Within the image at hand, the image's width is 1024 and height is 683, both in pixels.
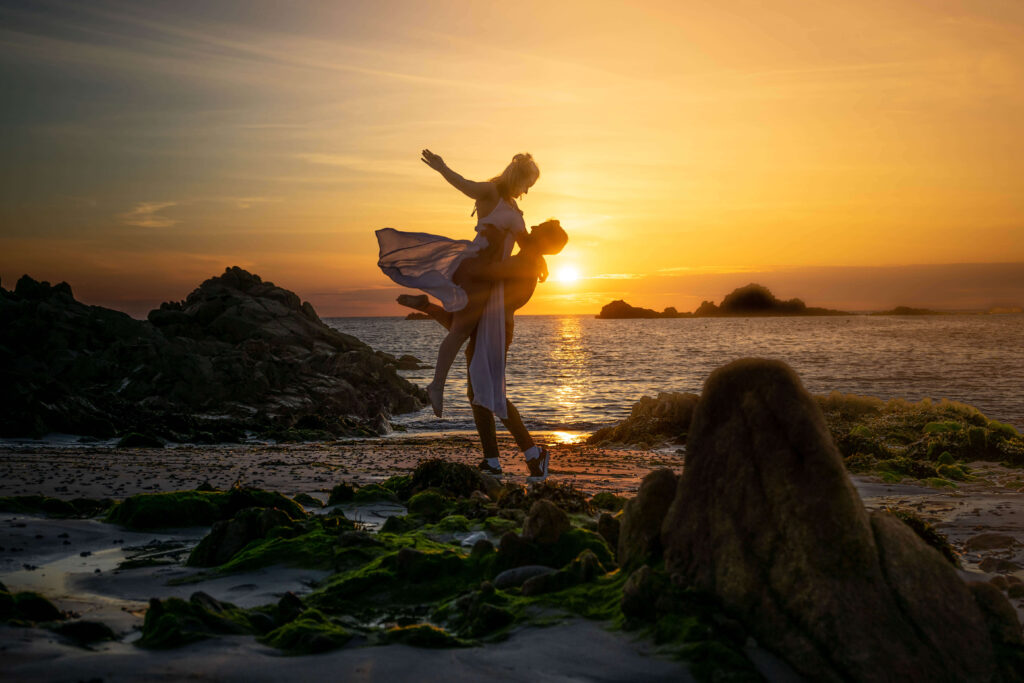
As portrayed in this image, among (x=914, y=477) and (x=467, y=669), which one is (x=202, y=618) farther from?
(x=914, y=477)

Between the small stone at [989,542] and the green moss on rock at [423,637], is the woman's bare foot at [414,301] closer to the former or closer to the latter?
the green moss on rock at [423,637]

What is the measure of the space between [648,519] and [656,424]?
9922mm

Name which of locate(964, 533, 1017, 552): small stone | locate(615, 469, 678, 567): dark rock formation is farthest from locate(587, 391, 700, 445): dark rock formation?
locate(615, 469, 678, 567): dark rock formation

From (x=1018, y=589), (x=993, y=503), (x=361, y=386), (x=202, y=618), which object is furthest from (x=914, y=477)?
(x=361, y=386)

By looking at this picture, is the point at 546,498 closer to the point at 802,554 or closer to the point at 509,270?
the point at 509,270

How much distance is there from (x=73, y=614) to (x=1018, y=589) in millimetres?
4884

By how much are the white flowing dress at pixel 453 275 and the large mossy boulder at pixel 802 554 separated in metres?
4.27

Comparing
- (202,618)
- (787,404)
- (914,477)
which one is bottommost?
(914,477)

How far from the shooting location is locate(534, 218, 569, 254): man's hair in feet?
24.9

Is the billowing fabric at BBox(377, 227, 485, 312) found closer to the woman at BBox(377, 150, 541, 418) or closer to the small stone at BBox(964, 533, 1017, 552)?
the woman at BBox(377, 150, 541, 418)

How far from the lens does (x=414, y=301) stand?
751 cm

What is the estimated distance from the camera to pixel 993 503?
22.4 feet

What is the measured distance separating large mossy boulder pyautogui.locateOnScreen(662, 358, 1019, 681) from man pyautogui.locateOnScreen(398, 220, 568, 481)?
167 inches

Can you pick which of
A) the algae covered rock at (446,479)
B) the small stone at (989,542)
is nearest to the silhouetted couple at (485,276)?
the algae covered rock at (446,479)
